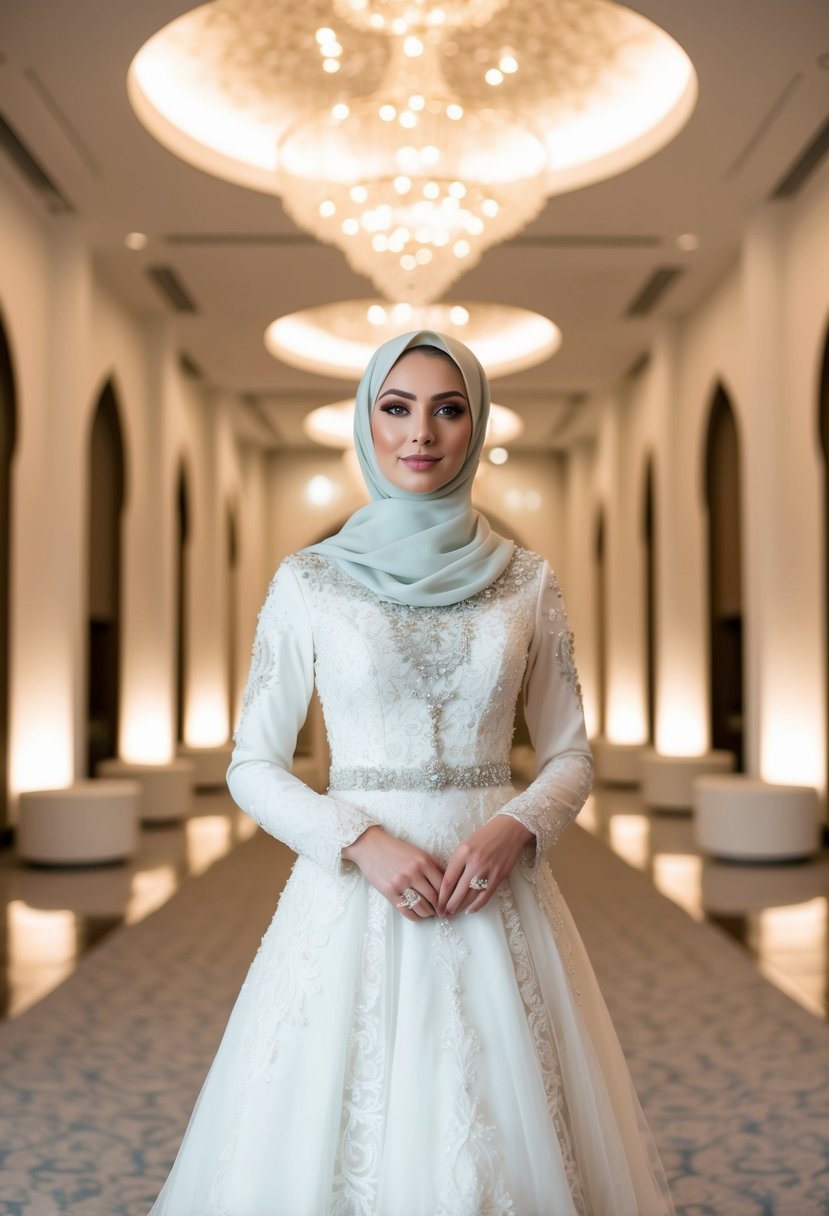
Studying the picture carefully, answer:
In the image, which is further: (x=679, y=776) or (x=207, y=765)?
(x=207, y=765)

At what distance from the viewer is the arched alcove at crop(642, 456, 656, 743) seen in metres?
13.3

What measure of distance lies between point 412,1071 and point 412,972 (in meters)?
0.14

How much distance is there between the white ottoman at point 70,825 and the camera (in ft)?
24.2

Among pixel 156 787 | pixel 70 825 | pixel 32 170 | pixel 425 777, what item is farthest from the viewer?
pixel 156 787

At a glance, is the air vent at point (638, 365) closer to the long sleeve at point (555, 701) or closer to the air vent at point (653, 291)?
the air vent at point (653, 291)

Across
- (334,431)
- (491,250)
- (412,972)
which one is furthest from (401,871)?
(334,431)

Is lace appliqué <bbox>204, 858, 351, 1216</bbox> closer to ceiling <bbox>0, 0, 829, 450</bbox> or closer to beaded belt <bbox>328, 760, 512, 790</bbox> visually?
beaded belt <bbox>328, 760, 512, 790</bbox>

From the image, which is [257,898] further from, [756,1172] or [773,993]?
[756,1172]

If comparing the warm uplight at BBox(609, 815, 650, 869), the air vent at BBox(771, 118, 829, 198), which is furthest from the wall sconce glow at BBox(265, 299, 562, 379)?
the warm uplight at BBox(609, 815, 650, 869)

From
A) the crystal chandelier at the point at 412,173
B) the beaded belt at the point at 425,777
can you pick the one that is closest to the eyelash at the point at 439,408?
the beaded belt at the point at 425,777

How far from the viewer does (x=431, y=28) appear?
602cm

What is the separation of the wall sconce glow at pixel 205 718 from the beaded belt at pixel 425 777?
11900mm

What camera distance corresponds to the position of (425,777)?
6.41 ft

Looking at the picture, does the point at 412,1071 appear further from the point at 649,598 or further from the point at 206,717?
the point at 206,717
